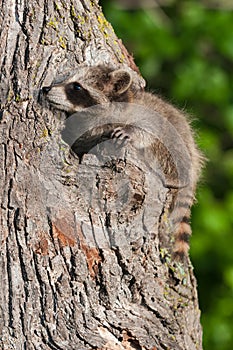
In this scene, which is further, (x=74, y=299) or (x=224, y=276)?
(x=224, y=276)

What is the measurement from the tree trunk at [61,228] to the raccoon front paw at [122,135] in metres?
0.13

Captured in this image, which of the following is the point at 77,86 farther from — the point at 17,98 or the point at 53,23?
the point at 17,98

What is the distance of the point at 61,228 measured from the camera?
397cm

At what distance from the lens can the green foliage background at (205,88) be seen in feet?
25.8

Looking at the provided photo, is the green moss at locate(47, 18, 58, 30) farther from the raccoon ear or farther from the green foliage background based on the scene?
the green foliage background

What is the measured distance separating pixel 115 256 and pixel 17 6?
1480mm

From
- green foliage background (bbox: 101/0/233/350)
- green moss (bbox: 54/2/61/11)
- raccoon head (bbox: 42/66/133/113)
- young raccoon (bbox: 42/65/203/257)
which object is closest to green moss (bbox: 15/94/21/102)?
raccoon head (bbox: 42/66/133/113)

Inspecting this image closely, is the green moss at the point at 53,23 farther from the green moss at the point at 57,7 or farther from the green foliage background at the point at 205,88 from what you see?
the green foliage background at the point at 205,88

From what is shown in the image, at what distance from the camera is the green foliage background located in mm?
7871

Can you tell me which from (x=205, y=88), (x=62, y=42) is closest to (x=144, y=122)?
(x=62, y=42)

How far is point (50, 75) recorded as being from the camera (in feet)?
13.8

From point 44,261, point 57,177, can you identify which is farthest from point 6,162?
point 44,261

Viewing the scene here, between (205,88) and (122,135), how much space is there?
13.3 ft

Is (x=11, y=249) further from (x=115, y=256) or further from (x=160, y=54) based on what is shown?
(x=160, y=54)
